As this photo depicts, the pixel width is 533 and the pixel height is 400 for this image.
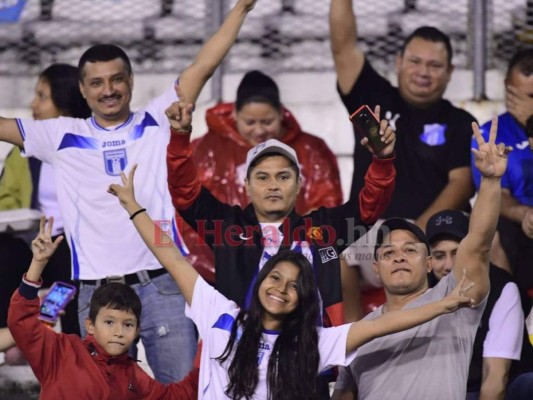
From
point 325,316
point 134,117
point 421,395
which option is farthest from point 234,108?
point 421,395

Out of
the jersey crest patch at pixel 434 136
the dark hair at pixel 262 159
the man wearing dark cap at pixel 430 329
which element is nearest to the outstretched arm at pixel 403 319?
the man wearing dark cap at pixel 430 329

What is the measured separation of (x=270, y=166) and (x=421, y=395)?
4.46ft

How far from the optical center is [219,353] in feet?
20.8

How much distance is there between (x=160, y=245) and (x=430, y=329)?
129cm

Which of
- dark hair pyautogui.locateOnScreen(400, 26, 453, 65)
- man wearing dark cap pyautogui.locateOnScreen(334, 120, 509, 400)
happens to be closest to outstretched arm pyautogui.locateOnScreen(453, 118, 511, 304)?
man wearing dark cap pyautogui.locateOnScreen(334, 120, 509, 400)

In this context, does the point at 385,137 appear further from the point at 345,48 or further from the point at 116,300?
the point at 345,48

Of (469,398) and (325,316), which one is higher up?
(325,316)

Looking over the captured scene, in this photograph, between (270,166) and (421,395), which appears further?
(270,166)

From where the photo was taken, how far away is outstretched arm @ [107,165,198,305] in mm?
6539

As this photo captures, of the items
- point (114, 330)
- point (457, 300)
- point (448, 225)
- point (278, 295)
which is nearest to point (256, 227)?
point (278, 295)

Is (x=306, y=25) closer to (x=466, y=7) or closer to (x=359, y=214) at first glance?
(x=466, y=7)

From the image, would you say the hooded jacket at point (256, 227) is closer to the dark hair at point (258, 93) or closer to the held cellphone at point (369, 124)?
the held cellphone at point (369, 124)

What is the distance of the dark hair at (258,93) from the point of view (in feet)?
27.6

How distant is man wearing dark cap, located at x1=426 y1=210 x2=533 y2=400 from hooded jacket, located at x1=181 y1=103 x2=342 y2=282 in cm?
115
